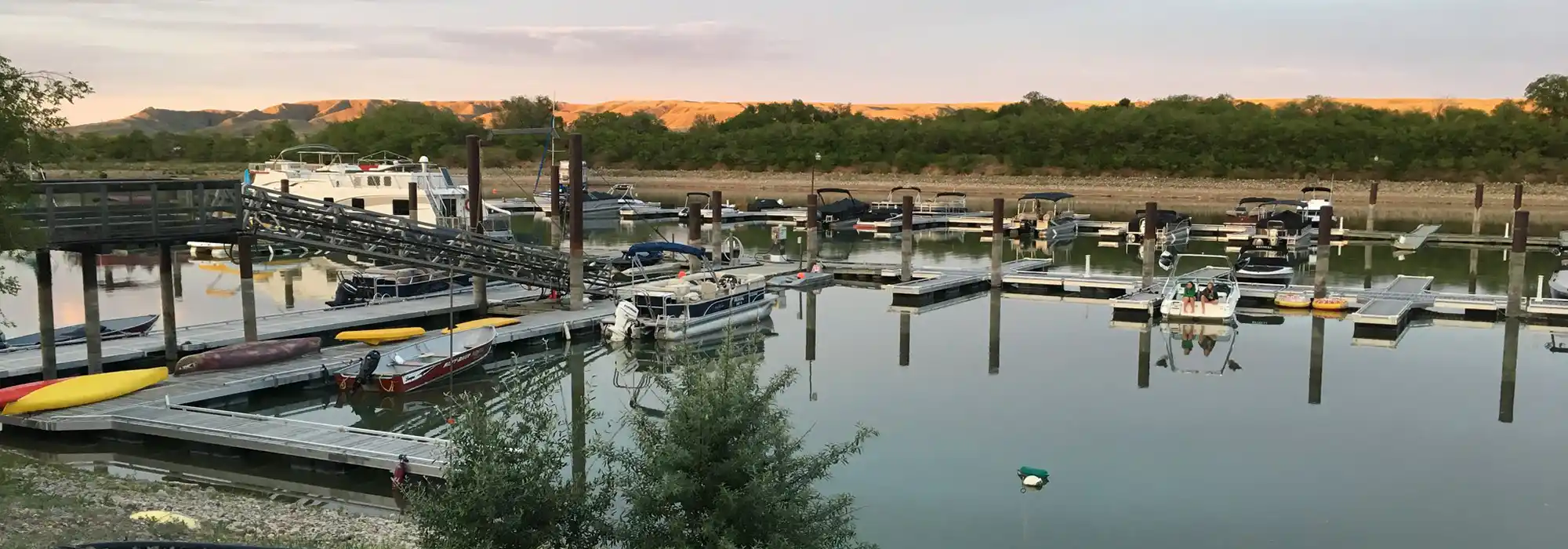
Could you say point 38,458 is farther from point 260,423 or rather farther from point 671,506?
point 671,506

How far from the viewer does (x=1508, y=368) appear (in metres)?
27.9

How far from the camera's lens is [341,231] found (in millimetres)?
26750

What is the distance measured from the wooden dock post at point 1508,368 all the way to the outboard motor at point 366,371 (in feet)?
69.8

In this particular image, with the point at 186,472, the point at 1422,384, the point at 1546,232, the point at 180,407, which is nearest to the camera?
the point at 186,472

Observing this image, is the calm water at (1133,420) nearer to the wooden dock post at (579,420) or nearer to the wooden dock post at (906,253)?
the wooden dock post at (579,420)

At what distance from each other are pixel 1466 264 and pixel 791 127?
84.3 metres

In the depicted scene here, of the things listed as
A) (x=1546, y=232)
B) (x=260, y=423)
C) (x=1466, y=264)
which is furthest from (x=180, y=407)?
(x=1546, y=232)

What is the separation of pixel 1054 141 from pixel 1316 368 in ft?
294

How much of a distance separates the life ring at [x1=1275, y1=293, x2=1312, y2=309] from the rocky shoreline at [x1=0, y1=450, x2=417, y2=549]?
27.9 meters

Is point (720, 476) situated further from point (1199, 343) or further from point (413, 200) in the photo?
point (413, 200)

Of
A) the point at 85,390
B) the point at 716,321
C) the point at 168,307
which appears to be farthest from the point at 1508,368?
the point at 85,390

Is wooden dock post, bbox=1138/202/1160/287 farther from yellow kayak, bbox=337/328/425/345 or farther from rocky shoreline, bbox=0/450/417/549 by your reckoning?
rocky shoreline, bbox=0/450/417/549

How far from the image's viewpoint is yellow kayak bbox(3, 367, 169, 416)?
19438mm

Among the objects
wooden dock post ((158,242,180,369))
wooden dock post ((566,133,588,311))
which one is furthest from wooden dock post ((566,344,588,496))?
wooden dock post ((158,242,180,369))
